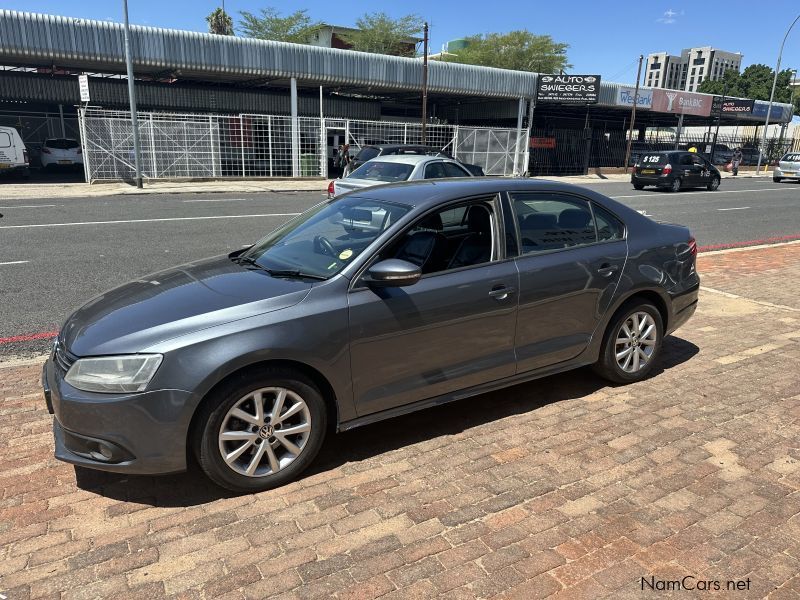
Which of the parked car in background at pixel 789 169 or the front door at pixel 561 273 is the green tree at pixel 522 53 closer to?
the parked car in background at pixel 789 169

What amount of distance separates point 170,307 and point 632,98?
40.2m

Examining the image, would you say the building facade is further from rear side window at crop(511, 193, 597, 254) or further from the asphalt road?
rear side window at crop(511, 193, 597, 254)

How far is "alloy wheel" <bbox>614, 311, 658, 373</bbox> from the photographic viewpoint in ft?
14.7

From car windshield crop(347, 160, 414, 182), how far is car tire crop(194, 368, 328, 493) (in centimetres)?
843

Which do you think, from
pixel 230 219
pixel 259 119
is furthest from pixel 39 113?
pixel 230 219

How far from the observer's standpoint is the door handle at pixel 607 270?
4.18 meters

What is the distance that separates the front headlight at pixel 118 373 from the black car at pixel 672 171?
77.8ft

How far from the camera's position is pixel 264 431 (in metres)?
3.06

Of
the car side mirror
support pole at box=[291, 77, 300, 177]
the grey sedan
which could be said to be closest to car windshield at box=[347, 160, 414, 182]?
the grey sedan

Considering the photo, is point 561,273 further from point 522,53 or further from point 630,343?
point 522,53

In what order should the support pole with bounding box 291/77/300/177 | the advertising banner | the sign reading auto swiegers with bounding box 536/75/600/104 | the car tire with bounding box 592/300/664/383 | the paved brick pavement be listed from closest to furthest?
1. the paved brick pavement
2. the car tire with bounding box 592/300/664/383
3. the support pole with bounding box 291/77/300/177
4. the sign reading auto swiegers with bounding box 536/75/600/104
5. the advertising banner

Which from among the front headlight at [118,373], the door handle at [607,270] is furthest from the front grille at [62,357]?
the door handle at [607,270]

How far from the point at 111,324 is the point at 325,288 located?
1099 millimetres

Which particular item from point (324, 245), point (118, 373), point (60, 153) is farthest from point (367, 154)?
point (60, 153)
